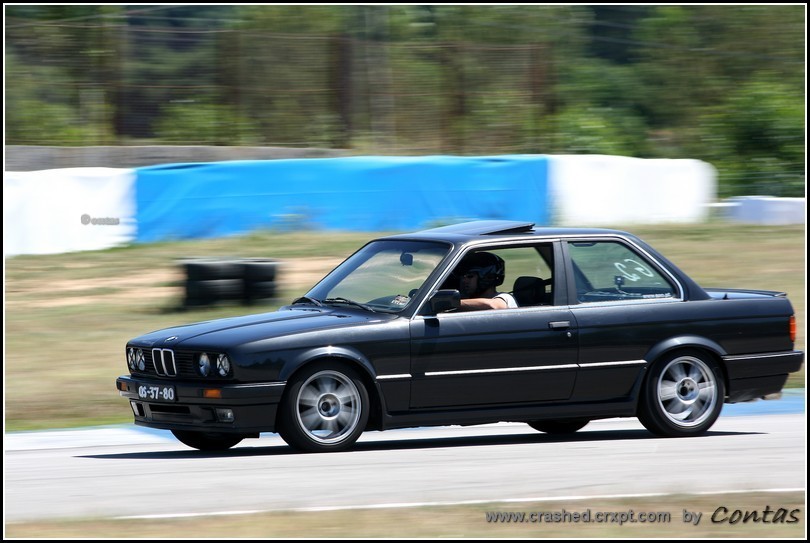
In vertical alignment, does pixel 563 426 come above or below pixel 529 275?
below

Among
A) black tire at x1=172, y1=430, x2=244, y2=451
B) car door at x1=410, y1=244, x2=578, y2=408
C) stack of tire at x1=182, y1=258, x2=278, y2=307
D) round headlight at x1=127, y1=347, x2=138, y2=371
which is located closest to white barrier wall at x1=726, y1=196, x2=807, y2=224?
stack of tire at x1=182, y1=258, x2=278, y2=307

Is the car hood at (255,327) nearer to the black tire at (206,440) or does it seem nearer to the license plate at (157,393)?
the license plate at (157,393)

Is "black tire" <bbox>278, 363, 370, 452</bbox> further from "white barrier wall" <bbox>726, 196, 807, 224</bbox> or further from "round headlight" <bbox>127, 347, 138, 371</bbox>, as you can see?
"white barrier wall" <bbox>726, 196, 807, 224</bbox>

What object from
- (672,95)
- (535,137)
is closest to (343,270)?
(535,137)

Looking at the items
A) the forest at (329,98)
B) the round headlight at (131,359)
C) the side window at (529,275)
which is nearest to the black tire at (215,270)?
the round headlight at (131,359)

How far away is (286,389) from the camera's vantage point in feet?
26.2

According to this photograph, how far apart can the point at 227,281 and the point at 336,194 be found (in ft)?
15.1

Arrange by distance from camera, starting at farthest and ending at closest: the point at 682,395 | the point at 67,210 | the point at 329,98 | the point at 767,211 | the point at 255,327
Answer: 1. the point at 329,98
2. the point at 767,211
3. the point at 67,210
4. the point at 682,395
5. the point at 255,327

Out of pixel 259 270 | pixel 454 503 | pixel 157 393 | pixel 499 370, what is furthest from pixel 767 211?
pixel 454 503

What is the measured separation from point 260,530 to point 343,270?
378 centimetres

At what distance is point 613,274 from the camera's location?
9.19 metres

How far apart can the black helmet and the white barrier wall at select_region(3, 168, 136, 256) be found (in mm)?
10949

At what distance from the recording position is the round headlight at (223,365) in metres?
7.92

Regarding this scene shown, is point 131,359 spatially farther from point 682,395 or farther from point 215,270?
point 215,270
